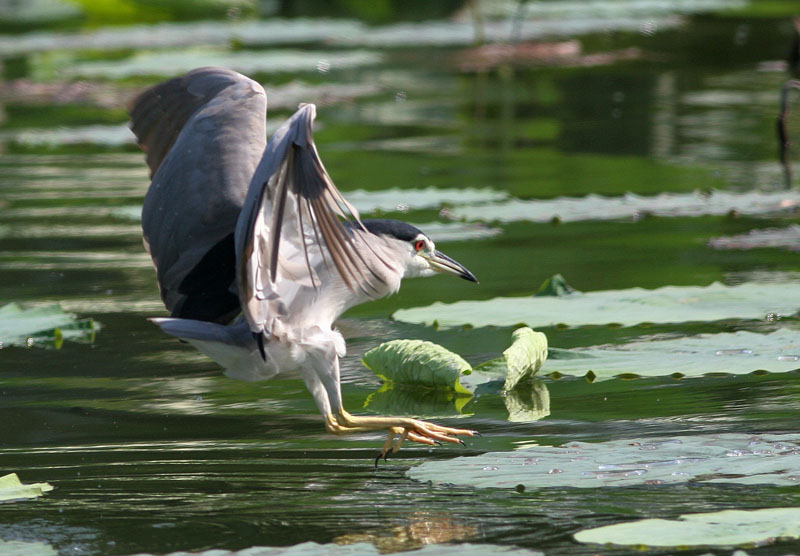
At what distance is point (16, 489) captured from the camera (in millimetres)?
3486

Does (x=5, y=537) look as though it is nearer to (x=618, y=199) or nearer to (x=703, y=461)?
(x=703, y=461)

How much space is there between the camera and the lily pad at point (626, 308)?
4832 mm

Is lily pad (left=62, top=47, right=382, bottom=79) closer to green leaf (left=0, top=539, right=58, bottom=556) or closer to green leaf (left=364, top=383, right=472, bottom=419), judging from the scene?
green leaf (left=364, top=383, right=472, bottom=419)

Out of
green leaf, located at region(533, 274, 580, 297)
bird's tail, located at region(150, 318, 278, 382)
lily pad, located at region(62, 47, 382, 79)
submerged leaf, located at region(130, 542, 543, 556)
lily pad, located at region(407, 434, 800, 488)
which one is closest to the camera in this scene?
submerged leaf, located at region(130, 542, 543, 556)

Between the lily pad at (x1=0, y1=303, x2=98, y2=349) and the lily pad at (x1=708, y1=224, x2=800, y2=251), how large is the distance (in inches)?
110

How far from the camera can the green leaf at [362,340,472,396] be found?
438 cm

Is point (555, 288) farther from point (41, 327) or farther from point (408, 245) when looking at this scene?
point (41, 327)

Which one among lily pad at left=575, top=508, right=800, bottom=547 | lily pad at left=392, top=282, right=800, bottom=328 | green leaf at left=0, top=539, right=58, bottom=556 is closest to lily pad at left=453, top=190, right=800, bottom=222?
lily pad at left=392, top=282, right=800, bottom=328

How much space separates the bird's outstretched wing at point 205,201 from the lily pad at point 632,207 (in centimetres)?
223

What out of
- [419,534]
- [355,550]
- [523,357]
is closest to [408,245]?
[523,357]

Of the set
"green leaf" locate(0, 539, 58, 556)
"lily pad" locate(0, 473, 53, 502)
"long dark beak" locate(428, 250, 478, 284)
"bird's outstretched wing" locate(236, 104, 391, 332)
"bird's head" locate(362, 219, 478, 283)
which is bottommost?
"lily pad" locate(0, 473, 53, 502)

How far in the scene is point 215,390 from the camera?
4715mm

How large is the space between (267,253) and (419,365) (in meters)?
0.82

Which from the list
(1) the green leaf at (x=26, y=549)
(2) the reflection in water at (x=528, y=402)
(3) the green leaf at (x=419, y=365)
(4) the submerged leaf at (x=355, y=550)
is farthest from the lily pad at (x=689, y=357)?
(1) the green leaf at (x=26, y=549)
